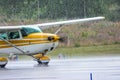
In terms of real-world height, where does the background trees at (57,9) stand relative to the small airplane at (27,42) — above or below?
below

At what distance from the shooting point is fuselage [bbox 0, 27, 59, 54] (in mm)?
28422

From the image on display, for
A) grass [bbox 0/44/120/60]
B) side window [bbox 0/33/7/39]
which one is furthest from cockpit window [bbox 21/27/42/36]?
grass [bbox 0/44/120/60]

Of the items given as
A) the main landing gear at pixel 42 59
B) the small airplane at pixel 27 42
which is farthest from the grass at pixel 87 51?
the small airplane at pixel 27 42

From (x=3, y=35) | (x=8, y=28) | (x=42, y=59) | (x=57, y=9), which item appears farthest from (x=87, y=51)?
(x=57, y=9)

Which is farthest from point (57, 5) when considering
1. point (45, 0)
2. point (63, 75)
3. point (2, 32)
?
point (63, 75)

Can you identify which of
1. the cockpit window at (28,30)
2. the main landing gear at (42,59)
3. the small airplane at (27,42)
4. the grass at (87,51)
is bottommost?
the grass at (87,51)

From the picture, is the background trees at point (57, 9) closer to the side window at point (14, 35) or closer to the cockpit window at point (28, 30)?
the side window at point (14, 35)

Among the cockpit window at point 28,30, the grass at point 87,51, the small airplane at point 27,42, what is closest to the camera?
the small airplane at point 27,42

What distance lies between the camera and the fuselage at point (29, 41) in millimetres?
28422

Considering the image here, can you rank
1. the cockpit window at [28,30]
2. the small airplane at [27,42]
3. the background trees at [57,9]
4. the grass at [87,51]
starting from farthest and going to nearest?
the background trees at [57,9], the grass at [87,51], the cockpit window at [28,30], the small airplane at [27,42]

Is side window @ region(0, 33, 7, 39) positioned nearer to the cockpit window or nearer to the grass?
the cockpit window

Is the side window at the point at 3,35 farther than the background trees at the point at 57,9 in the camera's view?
No

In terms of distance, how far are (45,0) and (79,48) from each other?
821 inches

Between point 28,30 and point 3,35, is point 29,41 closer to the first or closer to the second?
point 28,30
